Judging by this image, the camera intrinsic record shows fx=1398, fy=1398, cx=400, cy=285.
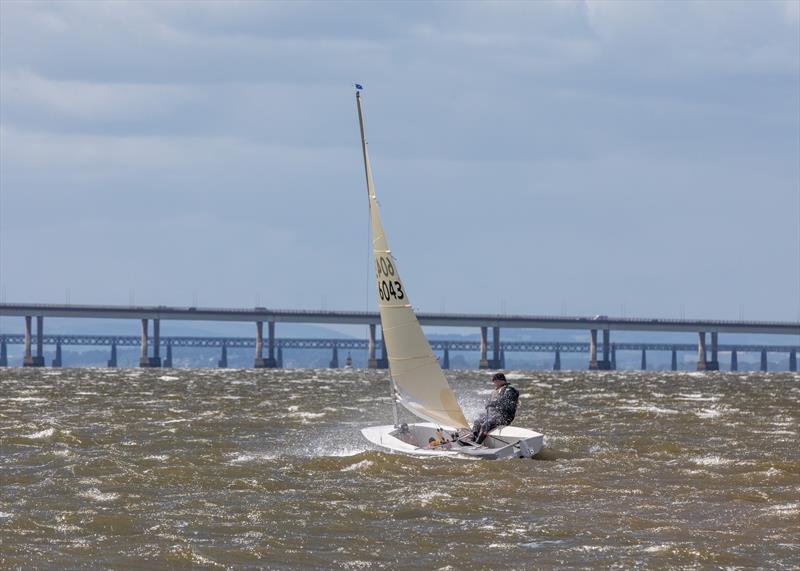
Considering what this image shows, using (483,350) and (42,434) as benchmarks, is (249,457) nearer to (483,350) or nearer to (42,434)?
(42,434)

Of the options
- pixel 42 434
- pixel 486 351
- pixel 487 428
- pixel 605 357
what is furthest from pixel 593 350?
pixel 487 428

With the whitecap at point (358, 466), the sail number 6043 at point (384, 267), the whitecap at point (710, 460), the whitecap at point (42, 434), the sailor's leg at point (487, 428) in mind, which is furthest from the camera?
the whitecap at point (42, 434)

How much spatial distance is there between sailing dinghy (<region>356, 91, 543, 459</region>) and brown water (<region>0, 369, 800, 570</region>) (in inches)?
42.8

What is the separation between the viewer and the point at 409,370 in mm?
29203

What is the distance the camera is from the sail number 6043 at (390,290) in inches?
1133

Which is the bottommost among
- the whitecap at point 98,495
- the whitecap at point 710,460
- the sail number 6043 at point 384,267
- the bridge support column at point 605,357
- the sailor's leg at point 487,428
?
the bridge support column at point 605,357

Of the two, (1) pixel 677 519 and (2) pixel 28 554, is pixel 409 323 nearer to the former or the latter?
(1) pixel 677 519

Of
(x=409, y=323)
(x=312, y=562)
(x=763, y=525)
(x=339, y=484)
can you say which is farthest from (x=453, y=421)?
(x=312, y=562)

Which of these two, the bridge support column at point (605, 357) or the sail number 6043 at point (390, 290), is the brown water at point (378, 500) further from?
the bridge support column at point (605, 357)

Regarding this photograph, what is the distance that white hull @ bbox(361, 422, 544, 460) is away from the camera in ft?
89.9

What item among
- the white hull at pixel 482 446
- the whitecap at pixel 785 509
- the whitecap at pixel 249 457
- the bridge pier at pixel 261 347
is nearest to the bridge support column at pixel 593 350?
the bridge pier at pixel 261 347

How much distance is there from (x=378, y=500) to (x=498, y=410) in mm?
6336

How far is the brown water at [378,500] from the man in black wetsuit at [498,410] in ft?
3.81

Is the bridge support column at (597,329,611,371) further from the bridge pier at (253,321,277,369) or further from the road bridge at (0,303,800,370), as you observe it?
the bridge pier at (253,321,277,369)
